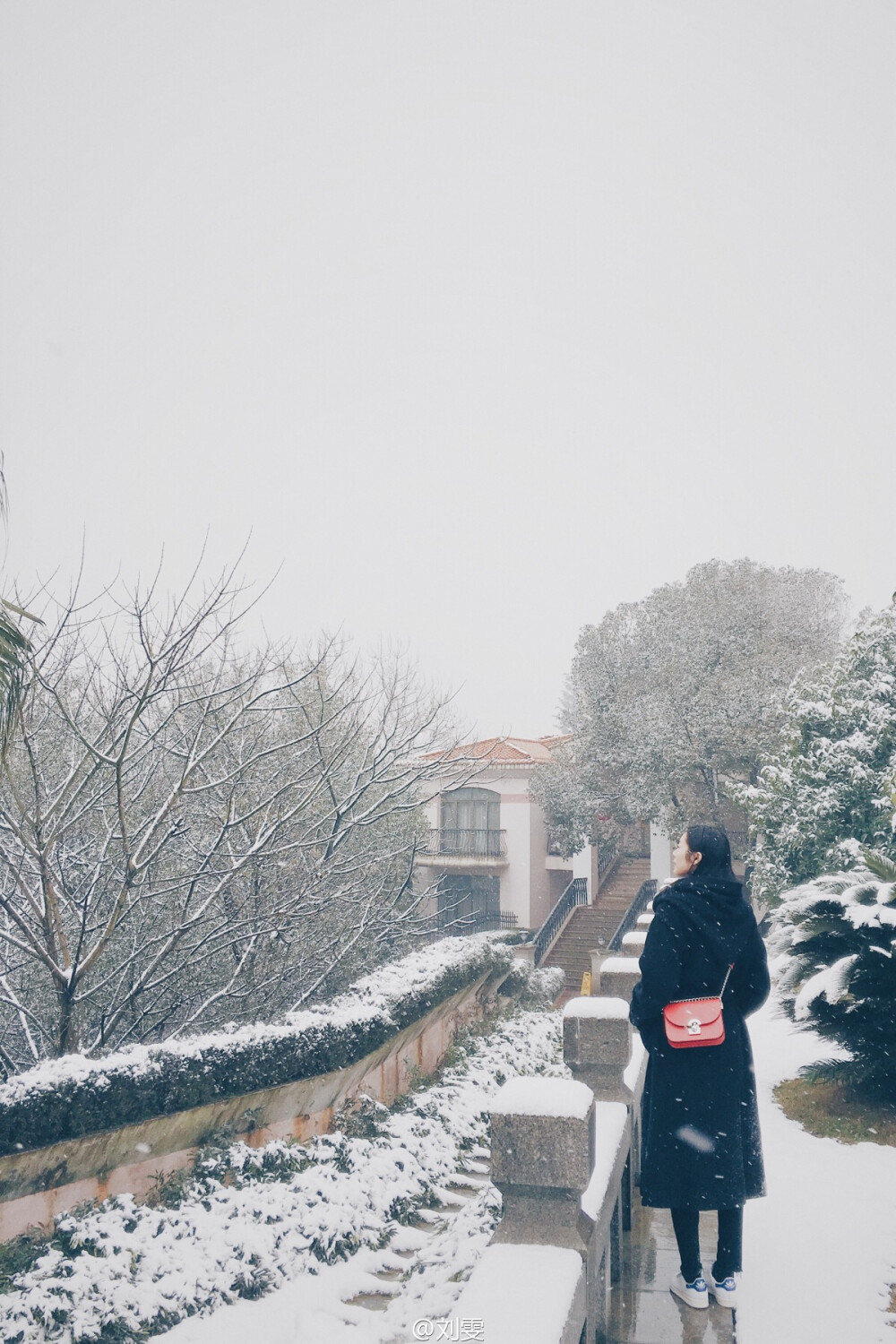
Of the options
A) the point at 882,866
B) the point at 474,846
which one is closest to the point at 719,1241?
the point at 882,866

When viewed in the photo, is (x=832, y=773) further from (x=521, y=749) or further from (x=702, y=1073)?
(x=521, y=749)

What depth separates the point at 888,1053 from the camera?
566 centimetres

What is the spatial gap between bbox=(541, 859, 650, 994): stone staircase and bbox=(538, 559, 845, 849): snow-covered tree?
3.08m

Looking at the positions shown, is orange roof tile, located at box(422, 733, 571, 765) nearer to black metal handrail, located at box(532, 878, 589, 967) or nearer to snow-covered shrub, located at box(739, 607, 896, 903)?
black metal handrail, located at box(532, 878, 589, 967)

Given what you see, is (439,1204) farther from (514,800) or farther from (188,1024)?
(514,800)

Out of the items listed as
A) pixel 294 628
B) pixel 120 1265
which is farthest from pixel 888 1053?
pixel 294 628

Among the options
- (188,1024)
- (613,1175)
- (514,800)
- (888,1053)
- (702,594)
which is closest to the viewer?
(613,1175)

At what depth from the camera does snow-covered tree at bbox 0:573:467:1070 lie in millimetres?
6109

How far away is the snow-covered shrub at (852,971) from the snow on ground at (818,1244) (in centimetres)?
37

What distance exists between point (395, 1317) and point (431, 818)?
77.6 ft

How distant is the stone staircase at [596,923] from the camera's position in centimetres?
2364

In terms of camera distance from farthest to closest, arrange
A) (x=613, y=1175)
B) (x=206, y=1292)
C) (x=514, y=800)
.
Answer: (x=514, y=800), (x=206, y=1292), (x=613, y=1175)

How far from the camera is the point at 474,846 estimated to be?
27.1 metres

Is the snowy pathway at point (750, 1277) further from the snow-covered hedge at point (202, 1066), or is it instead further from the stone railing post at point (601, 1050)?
the snow-covered hedge at point (202, 1066)
